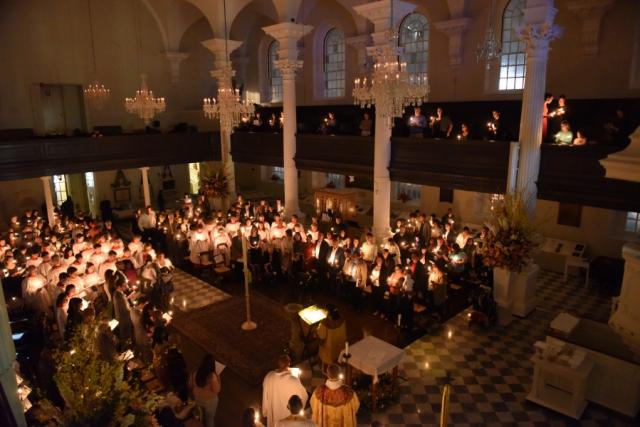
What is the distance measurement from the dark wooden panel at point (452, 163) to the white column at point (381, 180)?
0.23 metres

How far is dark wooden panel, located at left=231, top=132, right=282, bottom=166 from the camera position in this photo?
18.5 metres

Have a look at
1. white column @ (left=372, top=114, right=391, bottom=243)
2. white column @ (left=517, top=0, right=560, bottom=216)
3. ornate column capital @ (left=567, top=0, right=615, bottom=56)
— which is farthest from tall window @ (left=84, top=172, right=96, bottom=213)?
ornate column capital @ (left=567, top=0, right=615, bottom=56)

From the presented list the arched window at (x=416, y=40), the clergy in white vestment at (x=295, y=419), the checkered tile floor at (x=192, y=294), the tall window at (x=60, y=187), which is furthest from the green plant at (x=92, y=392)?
the tall window at (x=60, y=187)

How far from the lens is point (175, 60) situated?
22828 mm

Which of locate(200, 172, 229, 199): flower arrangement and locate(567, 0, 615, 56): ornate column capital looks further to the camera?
locate(200, 172, 229, 199): flower arrangement

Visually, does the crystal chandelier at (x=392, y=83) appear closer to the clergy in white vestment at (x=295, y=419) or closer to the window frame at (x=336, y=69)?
the clergy in white vestment at (x=295, y=419)

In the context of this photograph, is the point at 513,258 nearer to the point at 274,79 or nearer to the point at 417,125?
the point at 417,125

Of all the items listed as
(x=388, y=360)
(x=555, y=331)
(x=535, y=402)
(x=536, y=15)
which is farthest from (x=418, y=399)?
(x=536, y=15)

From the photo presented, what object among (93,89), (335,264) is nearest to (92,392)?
(335,264)

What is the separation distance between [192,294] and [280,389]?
673cm

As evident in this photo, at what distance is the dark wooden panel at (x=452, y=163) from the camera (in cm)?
1175

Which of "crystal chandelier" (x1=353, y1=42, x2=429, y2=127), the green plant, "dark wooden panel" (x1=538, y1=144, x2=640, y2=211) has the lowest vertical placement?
the green plant

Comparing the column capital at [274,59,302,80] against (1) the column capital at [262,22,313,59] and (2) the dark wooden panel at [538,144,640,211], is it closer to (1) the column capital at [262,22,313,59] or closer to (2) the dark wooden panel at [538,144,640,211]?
(1) the column capital at [262,22,313,59]

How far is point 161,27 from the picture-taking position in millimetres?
22031
